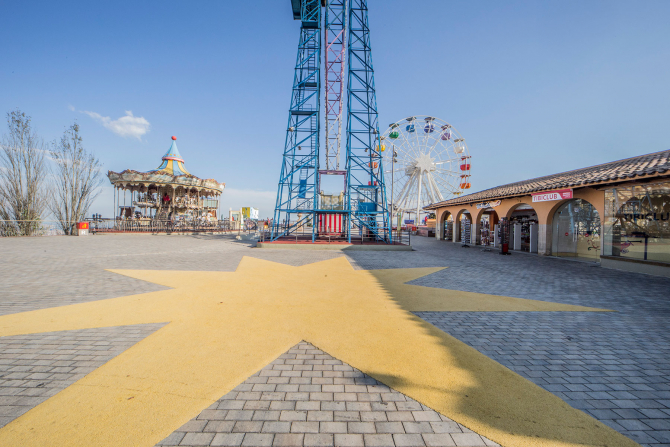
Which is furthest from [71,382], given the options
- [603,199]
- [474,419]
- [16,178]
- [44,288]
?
[16,178]

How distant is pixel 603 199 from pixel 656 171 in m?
2.80

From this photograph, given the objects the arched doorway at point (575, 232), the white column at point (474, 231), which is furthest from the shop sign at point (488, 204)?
the arched doorway at point (575, 232)

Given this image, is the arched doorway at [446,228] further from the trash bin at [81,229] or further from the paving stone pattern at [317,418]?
the trash bin at [81,229]

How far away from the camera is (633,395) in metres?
2.80

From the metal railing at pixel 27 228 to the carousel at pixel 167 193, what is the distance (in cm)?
461

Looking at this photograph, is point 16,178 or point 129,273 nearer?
point 129,273

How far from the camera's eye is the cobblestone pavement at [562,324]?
2758mm

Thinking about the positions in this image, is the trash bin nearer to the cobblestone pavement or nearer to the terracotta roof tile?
the cobblestone pavement

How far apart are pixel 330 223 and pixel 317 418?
16853 mm

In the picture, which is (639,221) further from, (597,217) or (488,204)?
(488,204)

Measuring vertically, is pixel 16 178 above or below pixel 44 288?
above

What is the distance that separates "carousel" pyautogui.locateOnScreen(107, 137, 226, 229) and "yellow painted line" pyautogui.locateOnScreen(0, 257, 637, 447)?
2646 centimetres

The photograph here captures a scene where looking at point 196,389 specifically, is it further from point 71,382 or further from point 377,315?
point 377,315

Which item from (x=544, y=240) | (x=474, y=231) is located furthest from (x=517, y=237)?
(x=474, y=231)
